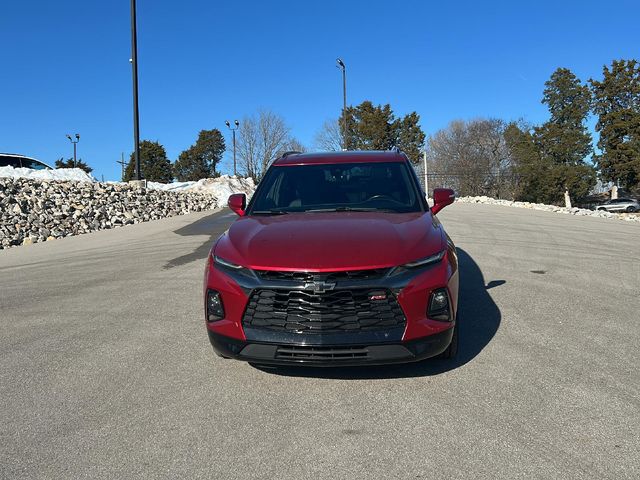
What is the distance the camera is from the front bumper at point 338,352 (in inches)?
136

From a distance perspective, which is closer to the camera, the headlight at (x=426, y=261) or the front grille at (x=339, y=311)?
the front grille at (x=339, y=311)

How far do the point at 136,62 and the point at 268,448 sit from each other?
22.3 metres

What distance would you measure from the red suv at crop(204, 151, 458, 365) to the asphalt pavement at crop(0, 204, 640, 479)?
36 cm

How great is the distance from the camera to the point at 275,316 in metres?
3.53

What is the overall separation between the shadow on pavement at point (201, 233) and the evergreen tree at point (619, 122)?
40481 mm

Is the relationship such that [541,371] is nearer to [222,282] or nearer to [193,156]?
[222,282]

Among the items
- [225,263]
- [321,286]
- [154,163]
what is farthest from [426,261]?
[154,163]

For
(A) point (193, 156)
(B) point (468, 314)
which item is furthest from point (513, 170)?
(B) point (468, 314)

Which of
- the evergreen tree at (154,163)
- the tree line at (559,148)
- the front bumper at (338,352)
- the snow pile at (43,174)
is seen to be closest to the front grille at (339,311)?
the front bumper at (338,352)

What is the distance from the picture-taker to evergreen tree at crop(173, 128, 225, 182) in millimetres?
64875

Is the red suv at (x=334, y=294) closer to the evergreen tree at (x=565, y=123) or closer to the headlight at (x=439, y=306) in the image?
the headlight at (x=439, y=306)

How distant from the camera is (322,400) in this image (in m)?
3.59

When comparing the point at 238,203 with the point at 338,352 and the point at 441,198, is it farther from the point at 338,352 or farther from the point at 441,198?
the point at 338,352

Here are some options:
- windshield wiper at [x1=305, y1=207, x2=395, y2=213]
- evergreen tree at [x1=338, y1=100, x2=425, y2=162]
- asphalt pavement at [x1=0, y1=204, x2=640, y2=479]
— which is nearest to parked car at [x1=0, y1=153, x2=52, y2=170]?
asphalt pavement at [x1=0, y1=204, x2=640, y2=479]
